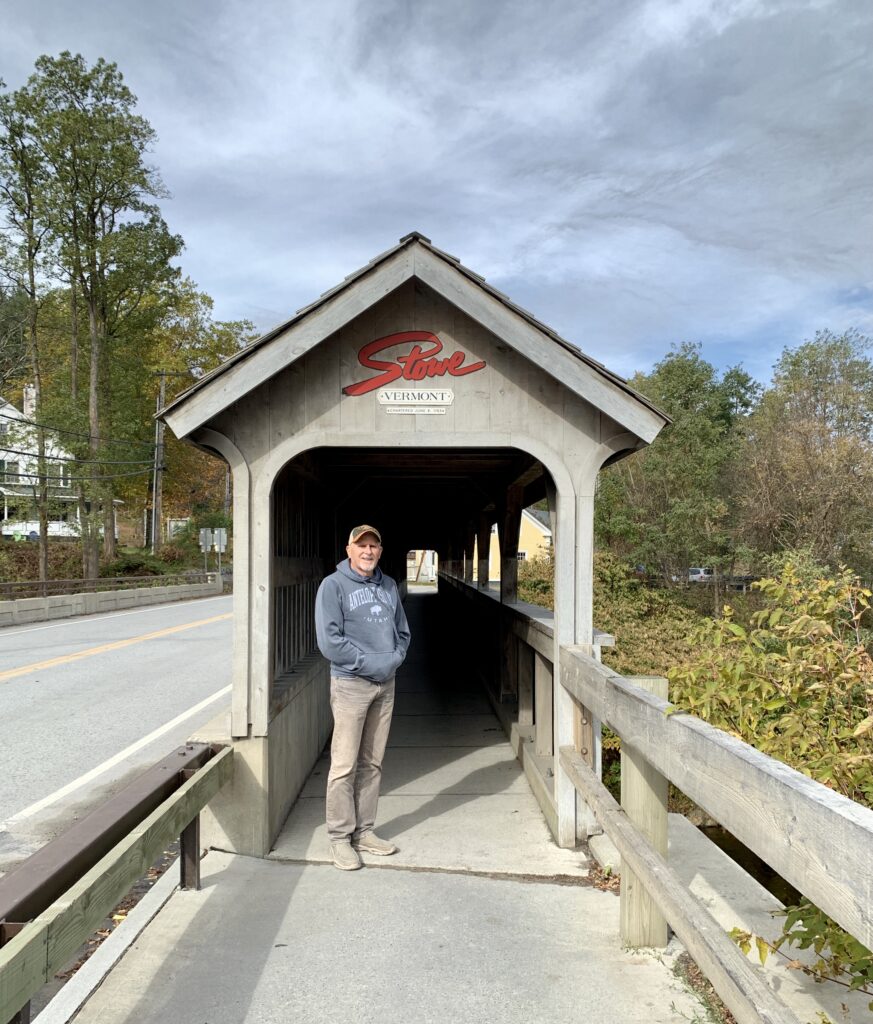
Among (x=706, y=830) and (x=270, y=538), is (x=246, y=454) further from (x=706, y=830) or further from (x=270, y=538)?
(x=706, y=830)

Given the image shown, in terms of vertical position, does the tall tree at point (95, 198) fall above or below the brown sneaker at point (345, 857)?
above

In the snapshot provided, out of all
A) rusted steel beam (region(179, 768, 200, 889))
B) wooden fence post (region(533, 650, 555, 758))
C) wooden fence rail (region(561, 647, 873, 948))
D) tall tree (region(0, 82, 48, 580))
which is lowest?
rusted steel beam (region(179, 768, 200, 889))

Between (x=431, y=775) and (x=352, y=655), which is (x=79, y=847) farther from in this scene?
(x=431, y=775)

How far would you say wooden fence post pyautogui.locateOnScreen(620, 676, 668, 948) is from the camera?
3.52 m

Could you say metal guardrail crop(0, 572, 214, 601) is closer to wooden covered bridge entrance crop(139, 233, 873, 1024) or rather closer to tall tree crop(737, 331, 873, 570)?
wooden covered bridge entrance crop(139, 233, 873, 1024)

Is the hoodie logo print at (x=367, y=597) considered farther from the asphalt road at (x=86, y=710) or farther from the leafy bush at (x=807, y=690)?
the asphalt road at (x=86, y=710)

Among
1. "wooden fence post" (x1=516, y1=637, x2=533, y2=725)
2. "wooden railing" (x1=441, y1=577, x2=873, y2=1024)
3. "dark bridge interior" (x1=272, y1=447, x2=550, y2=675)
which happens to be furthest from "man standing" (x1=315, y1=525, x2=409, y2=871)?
"wooden fence post" (x1=516, y1=637, x2=533, y2=725)

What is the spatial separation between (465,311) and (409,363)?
0.50 metres

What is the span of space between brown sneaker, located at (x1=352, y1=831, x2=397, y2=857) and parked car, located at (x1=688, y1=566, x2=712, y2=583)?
35.3 metres

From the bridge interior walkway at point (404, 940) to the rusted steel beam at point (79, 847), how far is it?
2.01 feet

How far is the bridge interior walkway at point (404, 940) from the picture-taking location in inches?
→ 128

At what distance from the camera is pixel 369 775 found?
16.4 feet

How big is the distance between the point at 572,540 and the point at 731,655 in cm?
134

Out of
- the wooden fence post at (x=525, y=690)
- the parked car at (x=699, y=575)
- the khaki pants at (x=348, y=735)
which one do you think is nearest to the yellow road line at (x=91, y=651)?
the wooden fence post at (x=525, y=690)
